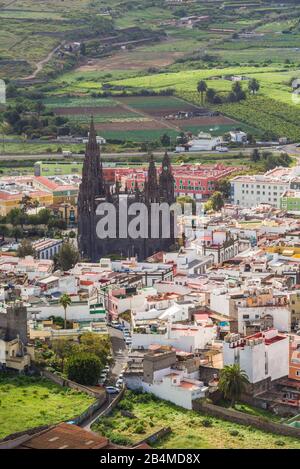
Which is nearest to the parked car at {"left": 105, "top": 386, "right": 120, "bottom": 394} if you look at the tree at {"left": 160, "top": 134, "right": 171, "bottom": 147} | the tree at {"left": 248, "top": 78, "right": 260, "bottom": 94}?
the tree at {"left": 160, "top": 134, "right": 171, "bottom": 147}

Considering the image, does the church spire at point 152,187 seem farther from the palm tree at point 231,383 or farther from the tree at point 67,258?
the palm tree at point 231,383

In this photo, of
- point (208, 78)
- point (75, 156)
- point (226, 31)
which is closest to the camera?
point (75, 156)

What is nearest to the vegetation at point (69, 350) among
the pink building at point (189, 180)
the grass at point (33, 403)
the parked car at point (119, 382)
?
the parked car at point (119, 382)

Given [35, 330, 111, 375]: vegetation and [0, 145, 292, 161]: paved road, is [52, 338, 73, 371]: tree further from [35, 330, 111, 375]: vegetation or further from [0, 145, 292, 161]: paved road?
[0, 145, 292, 161]: paved road

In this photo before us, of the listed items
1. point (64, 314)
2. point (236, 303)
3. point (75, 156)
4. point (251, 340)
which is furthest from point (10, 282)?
point (75, 156)

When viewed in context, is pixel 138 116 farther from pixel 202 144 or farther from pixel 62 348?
pixel 62 348
